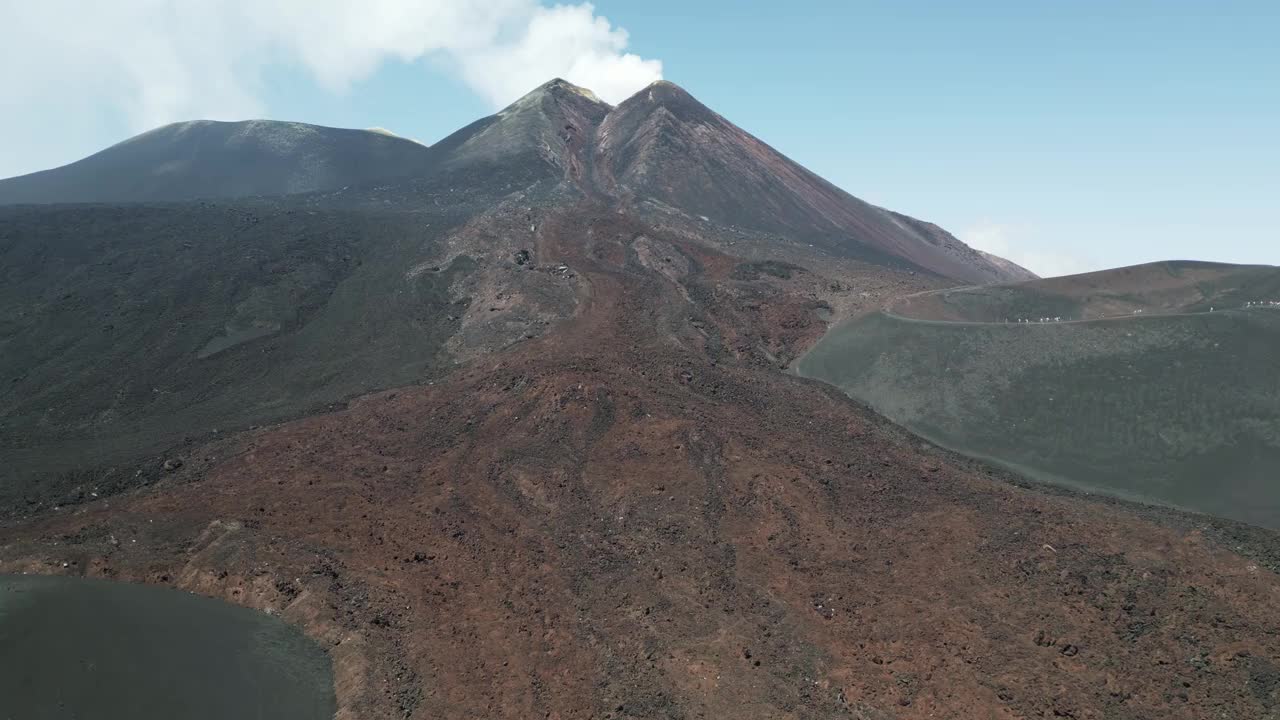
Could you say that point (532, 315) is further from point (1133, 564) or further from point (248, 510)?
point (1133, 564)

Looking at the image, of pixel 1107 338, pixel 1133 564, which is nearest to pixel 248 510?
pixel 1133 564

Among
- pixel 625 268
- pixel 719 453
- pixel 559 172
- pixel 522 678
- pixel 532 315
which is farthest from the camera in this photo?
pixel 559 172

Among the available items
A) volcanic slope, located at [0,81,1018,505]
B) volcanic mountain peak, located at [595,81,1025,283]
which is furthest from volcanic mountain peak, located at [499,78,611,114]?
volcanic slope, located at [0,81,1018,505]

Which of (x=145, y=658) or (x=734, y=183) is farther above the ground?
(x=734, y=183)

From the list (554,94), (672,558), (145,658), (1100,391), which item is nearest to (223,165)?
(554,94)

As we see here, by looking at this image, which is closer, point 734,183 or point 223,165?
point 734,183

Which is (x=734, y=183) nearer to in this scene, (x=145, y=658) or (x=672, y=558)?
(x=672, y=558)

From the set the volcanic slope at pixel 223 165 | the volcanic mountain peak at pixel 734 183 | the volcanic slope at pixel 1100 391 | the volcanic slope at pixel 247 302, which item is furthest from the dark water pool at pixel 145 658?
the volcanic slope at pixel 223 165
